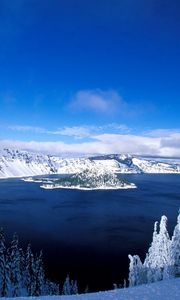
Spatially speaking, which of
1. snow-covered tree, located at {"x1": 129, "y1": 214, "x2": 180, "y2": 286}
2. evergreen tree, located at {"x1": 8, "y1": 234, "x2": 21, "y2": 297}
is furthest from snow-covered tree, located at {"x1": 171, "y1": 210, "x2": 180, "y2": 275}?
evergreen tree, located at {"x1": 8, "y1": 234, "x2": 21, "y2": 297}

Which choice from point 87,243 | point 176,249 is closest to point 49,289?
point 176,249

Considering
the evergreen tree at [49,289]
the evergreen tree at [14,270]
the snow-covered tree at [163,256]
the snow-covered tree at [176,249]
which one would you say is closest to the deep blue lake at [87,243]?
the evergreen tree at [49,289]

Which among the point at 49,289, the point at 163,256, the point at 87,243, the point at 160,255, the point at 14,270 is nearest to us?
the point at 163,256

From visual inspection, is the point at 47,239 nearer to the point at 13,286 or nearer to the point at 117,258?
the point at 117,258

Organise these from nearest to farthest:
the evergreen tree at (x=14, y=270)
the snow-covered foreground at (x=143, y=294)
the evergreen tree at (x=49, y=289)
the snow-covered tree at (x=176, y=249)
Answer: the snow-covered foreground at (x=143, y=294)
the snow-covered tree at (x=176, y=249)
the evergreen tree at (x=14, y=270)
the evergreen tree at (x=49, y=289)

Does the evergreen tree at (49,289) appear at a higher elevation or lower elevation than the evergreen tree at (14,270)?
lower

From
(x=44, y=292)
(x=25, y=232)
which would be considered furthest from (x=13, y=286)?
(x=25, y=232)

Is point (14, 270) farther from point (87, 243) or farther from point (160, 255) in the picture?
point (87, 243)

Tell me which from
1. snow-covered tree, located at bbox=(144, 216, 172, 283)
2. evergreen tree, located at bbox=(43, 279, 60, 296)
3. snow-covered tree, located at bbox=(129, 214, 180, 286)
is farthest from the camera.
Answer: evergreen tree, located at bbox=(43, 279, 60, 296)

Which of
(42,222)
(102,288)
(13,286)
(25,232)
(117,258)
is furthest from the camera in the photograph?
(42,222)

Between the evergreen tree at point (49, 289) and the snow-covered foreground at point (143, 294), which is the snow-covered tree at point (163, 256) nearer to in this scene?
the evergreen tree at point (49, 289)

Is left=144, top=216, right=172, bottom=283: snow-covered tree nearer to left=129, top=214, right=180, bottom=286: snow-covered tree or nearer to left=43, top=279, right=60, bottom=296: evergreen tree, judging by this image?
left=129, top=214, right=180, bottom=286: snow-covered tree
